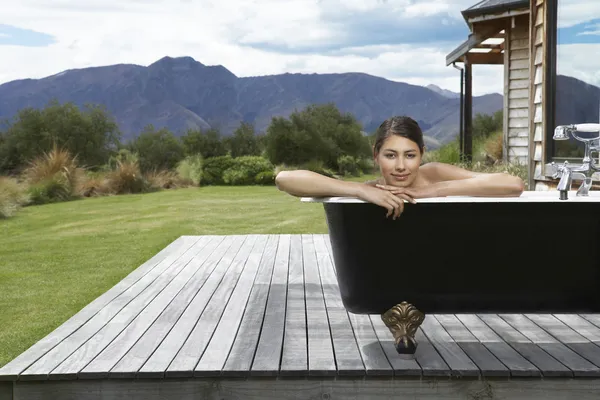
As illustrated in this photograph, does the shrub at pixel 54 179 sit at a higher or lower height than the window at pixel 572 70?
lower

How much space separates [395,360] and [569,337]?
Answer: 2.47 feet

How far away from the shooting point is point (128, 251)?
18.7ft

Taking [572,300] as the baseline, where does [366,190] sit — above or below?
above

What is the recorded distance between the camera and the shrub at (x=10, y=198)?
7.97 metres

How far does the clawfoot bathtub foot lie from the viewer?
6.91ft

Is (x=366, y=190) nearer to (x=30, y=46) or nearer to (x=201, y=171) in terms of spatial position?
(x=201, y=171)

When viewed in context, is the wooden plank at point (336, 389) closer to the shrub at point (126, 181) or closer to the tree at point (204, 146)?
the shrub at point (126, 181)

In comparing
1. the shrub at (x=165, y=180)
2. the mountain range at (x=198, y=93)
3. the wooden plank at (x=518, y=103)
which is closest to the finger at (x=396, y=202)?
the wooden plank at (x=518, y=103)

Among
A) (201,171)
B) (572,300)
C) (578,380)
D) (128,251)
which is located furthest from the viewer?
(201,171)

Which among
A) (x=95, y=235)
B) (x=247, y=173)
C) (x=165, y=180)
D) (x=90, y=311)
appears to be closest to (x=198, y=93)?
(x=247, y=173)

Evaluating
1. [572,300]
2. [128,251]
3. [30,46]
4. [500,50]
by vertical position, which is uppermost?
[30,46]

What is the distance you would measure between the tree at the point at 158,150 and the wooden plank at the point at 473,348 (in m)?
10.8

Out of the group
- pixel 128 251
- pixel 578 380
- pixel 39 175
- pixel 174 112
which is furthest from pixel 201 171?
pixel 174 112

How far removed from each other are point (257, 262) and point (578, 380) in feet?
8.02
